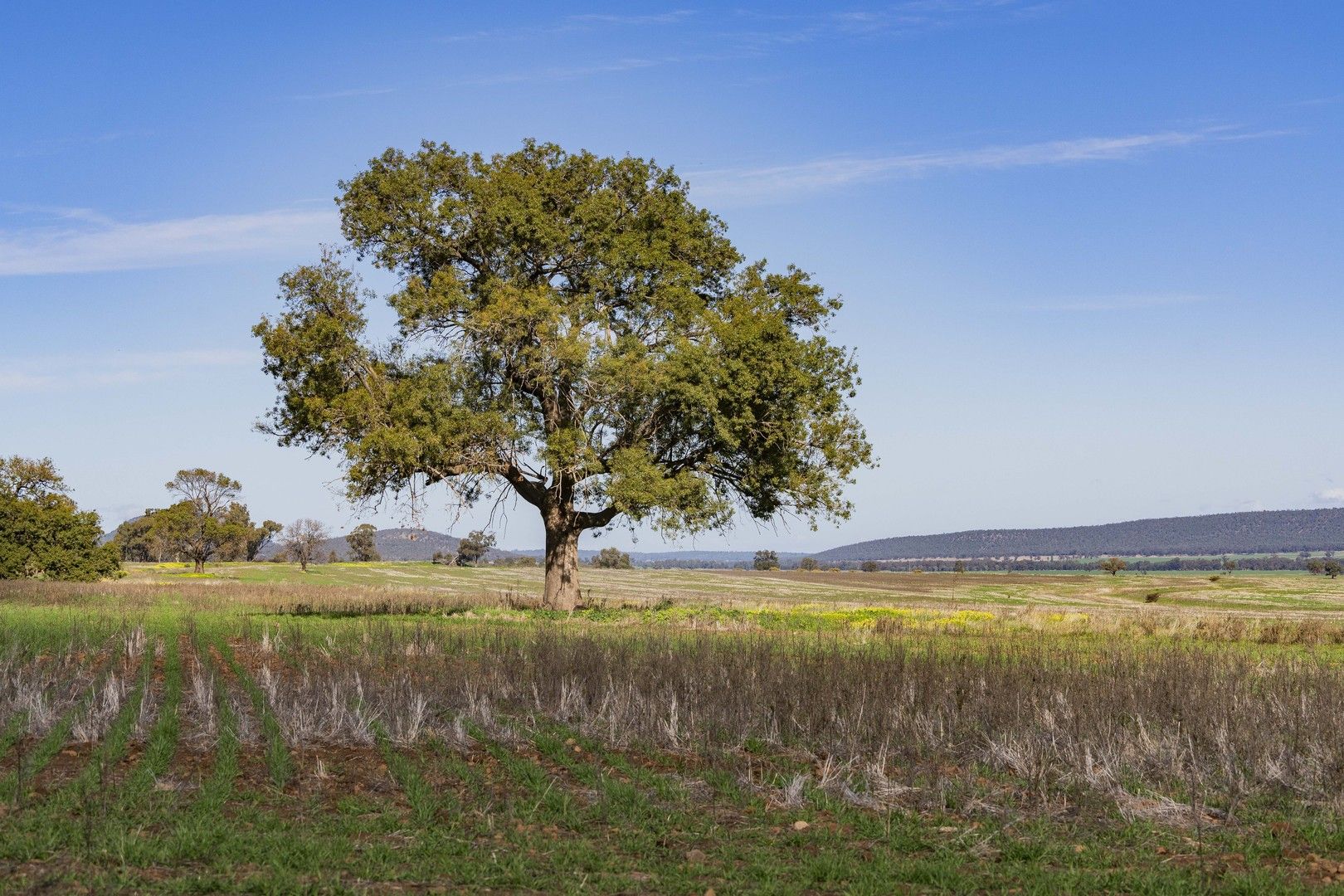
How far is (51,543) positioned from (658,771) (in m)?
64.0

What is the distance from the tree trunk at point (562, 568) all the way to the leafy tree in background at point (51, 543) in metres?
40.2

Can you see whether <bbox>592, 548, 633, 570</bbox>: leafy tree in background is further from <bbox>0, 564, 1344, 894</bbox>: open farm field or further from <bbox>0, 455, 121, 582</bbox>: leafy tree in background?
<bbox>0, 564, 1344, 894</bbox>: open farm field

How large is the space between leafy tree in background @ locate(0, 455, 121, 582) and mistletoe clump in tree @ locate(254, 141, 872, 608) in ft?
121

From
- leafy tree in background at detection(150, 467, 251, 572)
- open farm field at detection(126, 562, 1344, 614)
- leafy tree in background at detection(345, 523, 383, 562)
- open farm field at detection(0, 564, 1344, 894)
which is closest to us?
open farm field at detection(0, 564, 1344, 894)

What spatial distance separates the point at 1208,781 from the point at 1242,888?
3559mm

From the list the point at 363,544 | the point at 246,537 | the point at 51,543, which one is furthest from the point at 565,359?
the point at 363,544

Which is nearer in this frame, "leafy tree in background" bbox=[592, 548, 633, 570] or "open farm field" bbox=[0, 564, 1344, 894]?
"open farm field" bbox=[0, 564, 1344, 894]

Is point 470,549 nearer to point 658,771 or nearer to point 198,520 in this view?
point 198,520

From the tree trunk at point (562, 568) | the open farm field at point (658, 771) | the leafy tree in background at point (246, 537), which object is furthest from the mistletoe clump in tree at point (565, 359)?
the leafy tree in background at point (246, 537)

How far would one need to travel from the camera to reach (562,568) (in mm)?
37188

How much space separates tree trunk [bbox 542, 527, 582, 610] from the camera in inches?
1459

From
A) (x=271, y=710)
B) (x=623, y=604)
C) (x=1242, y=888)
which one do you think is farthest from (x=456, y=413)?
(x=1242, y=888)

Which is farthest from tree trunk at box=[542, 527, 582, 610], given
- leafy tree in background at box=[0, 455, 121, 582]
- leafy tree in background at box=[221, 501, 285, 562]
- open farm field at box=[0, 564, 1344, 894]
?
leafy tree in background at box=[221, 501, 285, 562]

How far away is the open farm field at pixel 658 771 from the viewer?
8.22 meters
